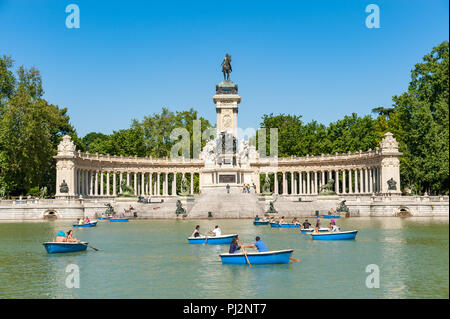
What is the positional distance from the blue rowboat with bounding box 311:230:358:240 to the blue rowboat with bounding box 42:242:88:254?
16409 mm

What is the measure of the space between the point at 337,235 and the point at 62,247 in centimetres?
1873

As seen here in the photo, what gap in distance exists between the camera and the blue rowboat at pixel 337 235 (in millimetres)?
36219

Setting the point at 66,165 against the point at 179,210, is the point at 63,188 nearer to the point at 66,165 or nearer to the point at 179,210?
the point at 66,165

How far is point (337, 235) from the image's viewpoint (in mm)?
36719

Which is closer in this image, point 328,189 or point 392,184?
point 392,184

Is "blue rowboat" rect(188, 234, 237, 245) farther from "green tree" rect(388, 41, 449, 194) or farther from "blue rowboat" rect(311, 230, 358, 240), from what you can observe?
"green tree" rect(388, 41, 449, 194)

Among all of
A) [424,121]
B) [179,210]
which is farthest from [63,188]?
[424,121]

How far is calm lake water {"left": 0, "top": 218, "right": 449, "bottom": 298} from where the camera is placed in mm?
20328

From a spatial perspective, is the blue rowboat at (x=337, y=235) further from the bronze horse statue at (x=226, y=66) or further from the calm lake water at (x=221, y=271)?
the bronze horse statue at (x=226, y=66)

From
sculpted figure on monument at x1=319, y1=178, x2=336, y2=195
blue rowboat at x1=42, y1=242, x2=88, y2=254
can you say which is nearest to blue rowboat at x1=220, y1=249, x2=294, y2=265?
blue rowboat at x1=42, y1=242, x2=88, y2=254

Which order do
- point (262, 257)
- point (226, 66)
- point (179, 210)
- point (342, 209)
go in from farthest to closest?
point (226, 66)
point (342, 209)
point (179, 210)
point (262, 257)

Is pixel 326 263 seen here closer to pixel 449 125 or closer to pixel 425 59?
pixel 449 125
